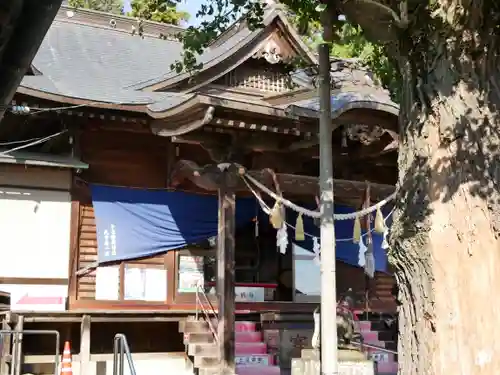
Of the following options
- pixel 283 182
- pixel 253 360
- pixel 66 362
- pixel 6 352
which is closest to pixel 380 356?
pixel 253 360

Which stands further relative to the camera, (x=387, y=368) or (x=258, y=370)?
(x=387, y=368)

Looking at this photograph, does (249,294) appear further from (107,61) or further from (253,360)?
(107,61)

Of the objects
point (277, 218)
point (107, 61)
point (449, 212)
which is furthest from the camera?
point (107, 61)

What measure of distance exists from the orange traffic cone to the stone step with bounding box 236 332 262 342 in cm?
300

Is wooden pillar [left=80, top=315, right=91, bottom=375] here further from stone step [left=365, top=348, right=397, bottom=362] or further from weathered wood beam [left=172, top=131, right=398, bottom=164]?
stone step [left=365, top=348, right=397, bottom=362]

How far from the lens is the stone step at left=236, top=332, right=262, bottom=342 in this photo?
11166 mm

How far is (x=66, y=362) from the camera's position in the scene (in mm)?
8961

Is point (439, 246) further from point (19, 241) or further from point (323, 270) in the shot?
point (19, 241)

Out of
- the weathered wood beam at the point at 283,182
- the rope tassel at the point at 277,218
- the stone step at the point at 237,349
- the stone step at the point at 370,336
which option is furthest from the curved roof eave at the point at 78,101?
the stone step at the point at 370,336

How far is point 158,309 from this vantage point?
35.2ft

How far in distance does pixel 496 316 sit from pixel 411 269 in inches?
21.5

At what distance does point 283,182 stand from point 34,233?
4.15m

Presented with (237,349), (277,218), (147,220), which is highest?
(147,220)

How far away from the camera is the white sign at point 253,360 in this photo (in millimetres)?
10555
